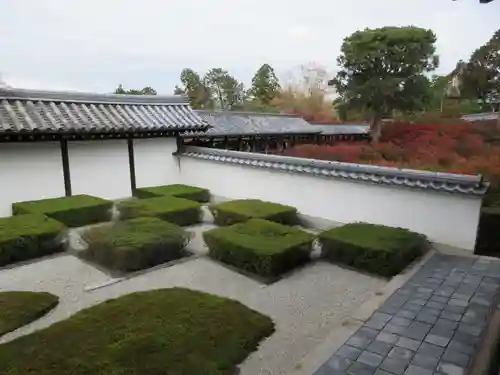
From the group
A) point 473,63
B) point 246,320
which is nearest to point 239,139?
point 246,320

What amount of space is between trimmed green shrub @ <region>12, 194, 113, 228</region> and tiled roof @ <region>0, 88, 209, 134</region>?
1.49 metres

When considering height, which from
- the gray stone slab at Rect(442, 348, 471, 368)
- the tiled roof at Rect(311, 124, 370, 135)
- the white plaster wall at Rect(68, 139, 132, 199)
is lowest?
the gray stone slab at Rect(442, 348, 471, 368)

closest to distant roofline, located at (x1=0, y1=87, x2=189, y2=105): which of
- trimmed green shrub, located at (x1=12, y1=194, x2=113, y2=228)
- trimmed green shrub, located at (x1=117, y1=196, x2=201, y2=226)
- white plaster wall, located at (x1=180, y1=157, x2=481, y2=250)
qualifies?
white plaster wall, located at (x1=180, y1=157, x2=481, y2=250)

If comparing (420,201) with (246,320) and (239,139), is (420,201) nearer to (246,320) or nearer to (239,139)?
(246,320)

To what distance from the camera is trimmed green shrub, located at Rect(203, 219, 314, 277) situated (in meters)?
5.06

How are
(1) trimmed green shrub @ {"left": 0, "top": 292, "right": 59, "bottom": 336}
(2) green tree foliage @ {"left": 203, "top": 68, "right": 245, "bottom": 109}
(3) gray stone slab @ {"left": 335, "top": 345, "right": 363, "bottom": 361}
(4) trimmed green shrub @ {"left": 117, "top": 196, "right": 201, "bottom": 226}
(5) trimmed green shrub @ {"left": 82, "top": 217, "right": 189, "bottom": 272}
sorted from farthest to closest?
(2) green tree foliage @ {"left": 203, "top": 68, "right": 245, "bottom": 109} → (4) trimmed green shrub @ {"left": 117, "top": 196, "right": 201, "bottom": 226} → (5) trimmed green shrub @ {"left": 82, "top": 217, "right": 189, "bottom": 272} → (1) trimmed green shrub @ {"left": 0, "top": 292, "right": 59, "bottom": 336} → (3) gray stone slab @ {"left": 335, "top": 345, "right": 363, "bottom": 361}

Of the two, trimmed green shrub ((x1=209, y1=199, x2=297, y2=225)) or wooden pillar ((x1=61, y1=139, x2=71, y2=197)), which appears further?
wooden pillar ((x1=61, y1=139, x2=71, y2=197))

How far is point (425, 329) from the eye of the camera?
362 cm

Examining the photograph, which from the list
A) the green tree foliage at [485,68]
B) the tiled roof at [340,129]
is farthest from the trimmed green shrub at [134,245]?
the green tree foliage at [485,68]

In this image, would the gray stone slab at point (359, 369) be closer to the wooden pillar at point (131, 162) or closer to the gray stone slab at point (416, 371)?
the gray stone slab at point (416, 371)

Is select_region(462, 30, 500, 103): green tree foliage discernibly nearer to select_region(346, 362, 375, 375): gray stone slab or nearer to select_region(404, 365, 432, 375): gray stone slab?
select_region(404, 365, 432, 375): gray stone slab

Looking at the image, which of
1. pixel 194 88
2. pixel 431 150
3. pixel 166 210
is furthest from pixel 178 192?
pixel 194 88

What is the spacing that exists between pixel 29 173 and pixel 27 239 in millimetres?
3052

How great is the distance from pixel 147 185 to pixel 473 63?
1889cm
